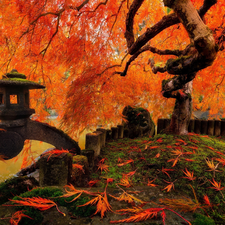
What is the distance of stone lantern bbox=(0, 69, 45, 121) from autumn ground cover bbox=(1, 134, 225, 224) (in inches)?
62.0

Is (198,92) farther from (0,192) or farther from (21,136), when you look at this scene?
(0,192)

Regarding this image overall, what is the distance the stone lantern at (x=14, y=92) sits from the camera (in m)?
2.52

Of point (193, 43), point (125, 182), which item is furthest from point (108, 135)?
point (193, 43)

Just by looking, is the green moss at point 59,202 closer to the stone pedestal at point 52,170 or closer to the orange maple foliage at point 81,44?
the stone pedestal at point 52,170

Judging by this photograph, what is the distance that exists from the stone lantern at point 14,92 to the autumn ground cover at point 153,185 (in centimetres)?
157

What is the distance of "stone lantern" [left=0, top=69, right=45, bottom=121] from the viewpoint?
252 cm

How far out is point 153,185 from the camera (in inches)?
87.7

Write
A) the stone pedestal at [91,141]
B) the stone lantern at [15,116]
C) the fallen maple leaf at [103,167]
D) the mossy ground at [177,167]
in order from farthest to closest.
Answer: the stone pedestal at [91,141] → the fallen maple leaf at [103,167] → the stone lantern at [15,116] → the mossy ground at [177,167]

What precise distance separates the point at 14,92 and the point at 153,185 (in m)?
2.79

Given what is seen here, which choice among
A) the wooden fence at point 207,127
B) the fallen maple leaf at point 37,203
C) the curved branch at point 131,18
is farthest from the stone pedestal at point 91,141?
the wooden fence at point 207,127

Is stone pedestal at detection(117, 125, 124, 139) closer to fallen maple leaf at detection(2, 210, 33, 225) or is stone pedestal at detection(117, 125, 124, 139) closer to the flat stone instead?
the flat stone

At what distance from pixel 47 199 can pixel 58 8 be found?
4050 millimetres

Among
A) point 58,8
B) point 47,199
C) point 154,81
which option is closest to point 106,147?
point 47,199

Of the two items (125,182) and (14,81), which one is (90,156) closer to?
(125,182)
